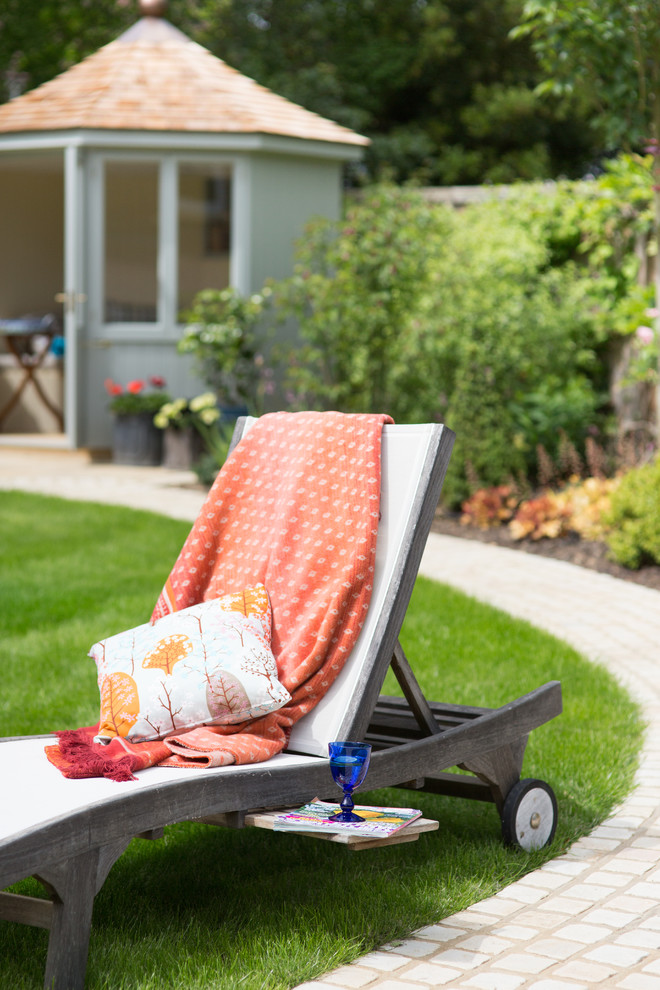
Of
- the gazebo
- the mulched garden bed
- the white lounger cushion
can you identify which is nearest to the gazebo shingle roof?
the gazebo

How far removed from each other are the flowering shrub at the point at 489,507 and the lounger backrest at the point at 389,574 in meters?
4.87

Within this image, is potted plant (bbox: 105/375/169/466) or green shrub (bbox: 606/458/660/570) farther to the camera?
potted plant (bbox: 105/375/169/466)

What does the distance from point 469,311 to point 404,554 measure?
19.5 feet

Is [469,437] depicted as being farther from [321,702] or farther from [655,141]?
[321,702]

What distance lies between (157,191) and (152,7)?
7.51 feet

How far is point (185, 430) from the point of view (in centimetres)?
1036

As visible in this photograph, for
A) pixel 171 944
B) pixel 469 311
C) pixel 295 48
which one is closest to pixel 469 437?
pixel 469 311

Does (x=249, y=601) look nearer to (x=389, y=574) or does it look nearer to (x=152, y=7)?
(x=389, y=574)

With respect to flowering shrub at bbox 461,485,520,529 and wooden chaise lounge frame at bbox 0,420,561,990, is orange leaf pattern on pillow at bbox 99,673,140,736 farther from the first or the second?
flowering shrub at bbox 461,485,520,529

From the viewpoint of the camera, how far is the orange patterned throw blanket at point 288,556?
2.91 metres

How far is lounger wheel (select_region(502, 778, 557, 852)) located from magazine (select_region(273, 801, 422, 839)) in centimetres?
59

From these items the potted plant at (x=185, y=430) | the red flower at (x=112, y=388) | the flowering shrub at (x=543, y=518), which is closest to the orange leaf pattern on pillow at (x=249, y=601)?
the flowering shrub at (x=543, y=518)

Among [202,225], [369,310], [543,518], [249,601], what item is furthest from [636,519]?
[202,225]

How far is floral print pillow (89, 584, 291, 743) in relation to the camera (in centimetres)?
295
